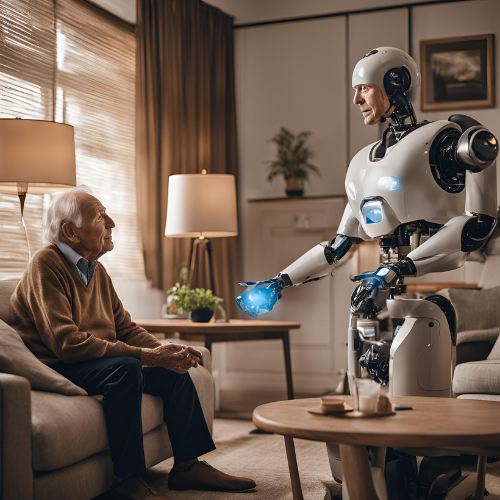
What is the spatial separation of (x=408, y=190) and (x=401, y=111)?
0.30m

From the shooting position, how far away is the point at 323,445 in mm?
2969

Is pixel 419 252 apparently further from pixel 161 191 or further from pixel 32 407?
pixel 161 191

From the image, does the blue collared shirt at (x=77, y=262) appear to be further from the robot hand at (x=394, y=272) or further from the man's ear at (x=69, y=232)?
the robot hand at (x=394, y=272)

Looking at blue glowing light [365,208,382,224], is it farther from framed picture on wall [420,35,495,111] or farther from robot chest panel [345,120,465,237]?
framed picture on wall [420,35,495,111]

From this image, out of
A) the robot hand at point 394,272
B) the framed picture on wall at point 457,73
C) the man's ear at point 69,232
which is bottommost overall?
the robot hand at point 394,272

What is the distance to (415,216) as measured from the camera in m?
2.01

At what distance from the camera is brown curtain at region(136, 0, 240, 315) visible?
399 centimetres

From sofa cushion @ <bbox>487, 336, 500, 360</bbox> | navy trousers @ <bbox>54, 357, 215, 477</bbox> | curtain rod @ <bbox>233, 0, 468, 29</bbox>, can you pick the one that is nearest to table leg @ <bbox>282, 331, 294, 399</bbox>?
sofa cushion @ <bbox>487, 336, 500, 360</bbox>

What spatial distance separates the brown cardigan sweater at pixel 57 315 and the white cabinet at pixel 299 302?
2.45 meters

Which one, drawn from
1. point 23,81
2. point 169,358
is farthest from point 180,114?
point 169,358

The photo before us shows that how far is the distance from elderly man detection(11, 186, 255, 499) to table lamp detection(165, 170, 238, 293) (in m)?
0.97

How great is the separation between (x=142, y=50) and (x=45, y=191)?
1534mm

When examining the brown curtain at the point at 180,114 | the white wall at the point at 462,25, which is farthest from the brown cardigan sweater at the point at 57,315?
the white wall at the point at 462,25

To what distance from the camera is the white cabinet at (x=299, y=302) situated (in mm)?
4445
